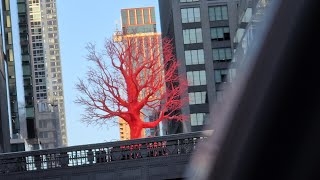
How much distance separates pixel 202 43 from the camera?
8262 cm

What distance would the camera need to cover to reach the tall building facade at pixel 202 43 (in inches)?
3199

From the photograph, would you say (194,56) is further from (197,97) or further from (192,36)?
(197,97)

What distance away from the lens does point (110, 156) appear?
27.5m

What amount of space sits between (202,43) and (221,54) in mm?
2540

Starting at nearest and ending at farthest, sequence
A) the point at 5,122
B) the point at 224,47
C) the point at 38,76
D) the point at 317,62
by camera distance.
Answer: the point at 317,62 < the point at 5,122 < the point at 224,47 < the point at 38,76

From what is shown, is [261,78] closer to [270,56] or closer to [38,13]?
[270,56]

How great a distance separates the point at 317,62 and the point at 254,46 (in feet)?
0.30

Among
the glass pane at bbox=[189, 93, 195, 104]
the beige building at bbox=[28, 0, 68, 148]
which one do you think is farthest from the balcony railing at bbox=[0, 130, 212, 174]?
the glass pane at bbox=[189, 93, 195, 104]

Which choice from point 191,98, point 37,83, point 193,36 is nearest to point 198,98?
point 191,98

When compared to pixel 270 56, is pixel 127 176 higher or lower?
lower

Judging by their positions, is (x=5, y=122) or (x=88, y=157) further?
(x=5, y=122)

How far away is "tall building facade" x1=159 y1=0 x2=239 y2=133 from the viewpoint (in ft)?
267

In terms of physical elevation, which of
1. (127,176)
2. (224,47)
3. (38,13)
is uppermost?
(38,13)

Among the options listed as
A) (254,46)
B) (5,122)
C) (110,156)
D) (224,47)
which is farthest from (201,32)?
(254,46)
